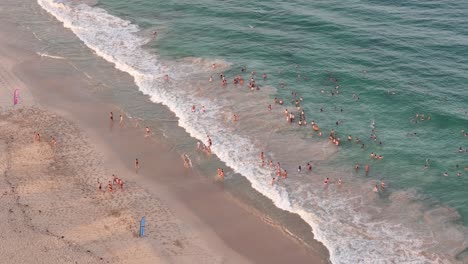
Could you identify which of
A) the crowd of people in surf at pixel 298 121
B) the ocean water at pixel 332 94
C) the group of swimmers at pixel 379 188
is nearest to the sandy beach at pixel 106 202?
the ocean water at pixel 332 94

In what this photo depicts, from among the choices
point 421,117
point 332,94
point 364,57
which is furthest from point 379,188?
point 364,57

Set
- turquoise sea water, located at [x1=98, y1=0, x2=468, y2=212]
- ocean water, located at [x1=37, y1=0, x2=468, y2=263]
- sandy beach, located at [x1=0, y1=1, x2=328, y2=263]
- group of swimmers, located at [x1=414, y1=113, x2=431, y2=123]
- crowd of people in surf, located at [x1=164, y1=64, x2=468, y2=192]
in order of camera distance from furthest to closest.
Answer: group of swimmers, located at [x1=414, y1=113, x2=431, y2=123], turquoise sea water, located at [x1=98, y1=0, x2=468, y2=212], crowd of people in surf, located at [x1=164, y1=64, x2=468, y2=192], ocean water, located at [x1=37, y1=0, x2=468, y2=263], sandy beach, located at [x1=0, y1=1, x2=328, y2=263]

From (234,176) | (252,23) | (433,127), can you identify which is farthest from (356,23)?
(234,176)

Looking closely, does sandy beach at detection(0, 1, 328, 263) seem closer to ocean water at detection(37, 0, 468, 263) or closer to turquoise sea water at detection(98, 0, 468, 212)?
ocean water at detection(37, 0, 468, 263)

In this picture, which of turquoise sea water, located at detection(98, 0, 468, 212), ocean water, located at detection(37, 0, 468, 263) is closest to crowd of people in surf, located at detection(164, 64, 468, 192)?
ocean water, located at detection(37, 0, 468, 263)

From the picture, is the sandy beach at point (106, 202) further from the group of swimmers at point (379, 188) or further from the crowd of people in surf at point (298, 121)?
the group of swimmers at point (379, 188)

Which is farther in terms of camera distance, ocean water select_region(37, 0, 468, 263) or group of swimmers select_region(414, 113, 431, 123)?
group of swimmers select_region(414, 113, 431, 123)
